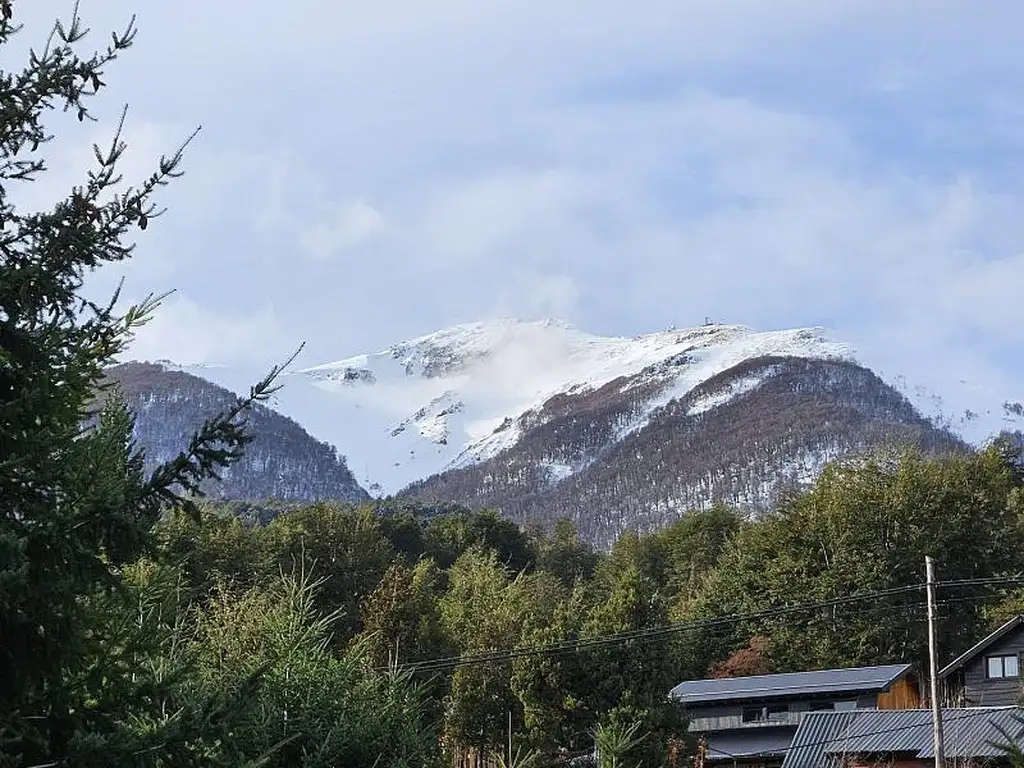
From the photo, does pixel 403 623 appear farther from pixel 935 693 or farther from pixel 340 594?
pixel 935 693

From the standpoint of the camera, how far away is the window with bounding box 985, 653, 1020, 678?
3644 cm

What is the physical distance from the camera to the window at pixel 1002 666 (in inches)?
1435

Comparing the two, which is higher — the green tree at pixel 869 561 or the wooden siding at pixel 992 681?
the green tree at pixel 869 561

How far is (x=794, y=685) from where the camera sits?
41.1 meters

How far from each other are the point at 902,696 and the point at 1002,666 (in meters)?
5.38

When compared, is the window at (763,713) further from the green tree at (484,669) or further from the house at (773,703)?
the green tree at (484,669)

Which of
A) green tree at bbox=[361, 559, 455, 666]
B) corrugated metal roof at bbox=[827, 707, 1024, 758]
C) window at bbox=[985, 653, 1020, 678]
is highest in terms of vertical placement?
green tree at bbox=[361, 559, 455, 666]

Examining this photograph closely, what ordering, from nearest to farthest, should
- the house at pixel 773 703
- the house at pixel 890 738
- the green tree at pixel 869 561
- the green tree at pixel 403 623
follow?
the house at pixel 890 738, the green tree at pixel 403 623, the house at pixel 773 703, the green tree at pixel 869 561

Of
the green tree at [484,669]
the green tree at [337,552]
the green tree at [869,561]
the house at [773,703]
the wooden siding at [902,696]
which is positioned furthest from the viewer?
the green tree at [337,552]

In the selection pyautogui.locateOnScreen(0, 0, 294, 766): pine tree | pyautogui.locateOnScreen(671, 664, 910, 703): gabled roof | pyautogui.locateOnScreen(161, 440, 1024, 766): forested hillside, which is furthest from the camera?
pyautogui.locateOnScreen(671, 664, 910, 703): gabled roof

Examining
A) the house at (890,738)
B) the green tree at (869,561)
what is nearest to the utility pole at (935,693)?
the house at (890,738)

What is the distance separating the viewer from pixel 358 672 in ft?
54.2

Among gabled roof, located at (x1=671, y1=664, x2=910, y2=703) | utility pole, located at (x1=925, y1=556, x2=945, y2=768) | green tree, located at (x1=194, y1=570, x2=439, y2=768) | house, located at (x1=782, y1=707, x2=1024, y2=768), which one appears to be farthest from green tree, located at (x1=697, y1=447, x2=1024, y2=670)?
green tree, located at (x1=194, y1=570, x2=439, y2=768)

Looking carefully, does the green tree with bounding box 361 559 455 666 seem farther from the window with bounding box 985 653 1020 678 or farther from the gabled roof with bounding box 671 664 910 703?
the window with bounding box 985 653 1020 678
